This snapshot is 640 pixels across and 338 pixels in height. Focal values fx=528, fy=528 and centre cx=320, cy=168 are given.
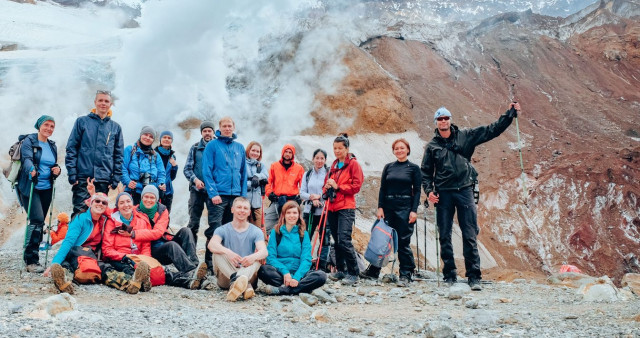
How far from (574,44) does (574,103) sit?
10.2 m

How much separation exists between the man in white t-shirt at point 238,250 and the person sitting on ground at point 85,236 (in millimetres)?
1209

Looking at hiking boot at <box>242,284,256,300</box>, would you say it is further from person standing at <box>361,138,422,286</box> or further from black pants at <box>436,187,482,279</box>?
black pants at <box>436,187,482,279</box>

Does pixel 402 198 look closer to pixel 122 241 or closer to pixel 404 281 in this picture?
pixel 404 281

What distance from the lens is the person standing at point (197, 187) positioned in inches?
269

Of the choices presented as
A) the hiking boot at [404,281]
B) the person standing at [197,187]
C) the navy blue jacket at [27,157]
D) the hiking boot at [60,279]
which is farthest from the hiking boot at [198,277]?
the hiking boot at [404,281]

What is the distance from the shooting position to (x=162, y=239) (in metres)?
6.11

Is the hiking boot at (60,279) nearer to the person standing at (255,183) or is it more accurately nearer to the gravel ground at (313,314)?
the gravel ground at (313,314)

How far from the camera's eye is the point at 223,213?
6.71 meters

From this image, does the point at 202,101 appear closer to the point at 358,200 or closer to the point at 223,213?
the point at 358,200

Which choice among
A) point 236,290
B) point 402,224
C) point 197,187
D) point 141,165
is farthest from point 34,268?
point 402,224

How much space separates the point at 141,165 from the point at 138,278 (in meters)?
2.08

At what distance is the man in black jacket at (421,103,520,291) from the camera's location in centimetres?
659

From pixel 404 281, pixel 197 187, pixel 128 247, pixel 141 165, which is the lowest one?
pixel 404 281

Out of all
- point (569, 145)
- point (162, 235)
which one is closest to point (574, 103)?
point (569, 145)
